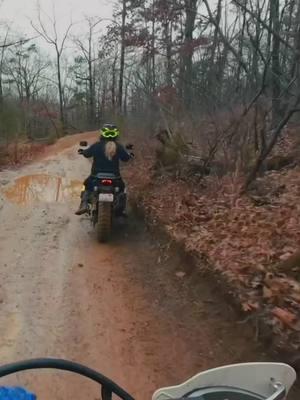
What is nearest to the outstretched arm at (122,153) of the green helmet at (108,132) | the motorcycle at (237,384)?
the green helmet at (108,132)

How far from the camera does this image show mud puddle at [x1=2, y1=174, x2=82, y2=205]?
11797mm

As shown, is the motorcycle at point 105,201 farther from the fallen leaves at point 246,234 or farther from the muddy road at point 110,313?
the fallen leaves at point 246,234

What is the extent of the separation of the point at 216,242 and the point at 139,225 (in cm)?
292

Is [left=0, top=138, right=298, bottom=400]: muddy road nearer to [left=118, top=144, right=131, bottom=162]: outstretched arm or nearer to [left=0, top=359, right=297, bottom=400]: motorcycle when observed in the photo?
[left=118, top=144, right=131, bottom=162]: outstretched arm

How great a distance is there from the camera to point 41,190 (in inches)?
519

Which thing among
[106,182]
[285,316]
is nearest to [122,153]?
[106,182]

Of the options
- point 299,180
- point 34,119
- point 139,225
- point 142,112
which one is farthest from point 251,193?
point 34,119

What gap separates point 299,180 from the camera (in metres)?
7.91

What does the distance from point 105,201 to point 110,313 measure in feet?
9.18

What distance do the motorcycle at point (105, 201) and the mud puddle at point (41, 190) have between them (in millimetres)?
3571

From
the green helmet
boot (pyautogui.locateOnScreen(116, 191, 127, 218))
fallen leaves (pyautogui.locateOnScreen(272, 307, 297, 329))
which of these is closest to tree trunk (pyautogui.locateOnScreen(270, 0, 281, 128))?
the green helmet

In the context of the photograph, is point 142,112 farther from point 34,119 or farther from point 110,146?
point 34,119

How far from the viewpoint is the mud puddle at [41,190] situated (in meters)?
11.8

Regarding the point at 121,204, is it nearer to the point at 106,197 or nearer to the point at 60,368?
the point at 106,197
